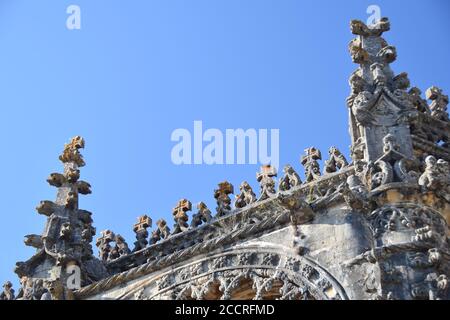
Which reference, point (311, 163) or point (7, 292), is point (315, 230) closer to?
point (311, 163)

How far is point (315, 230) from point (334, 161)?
221 cm

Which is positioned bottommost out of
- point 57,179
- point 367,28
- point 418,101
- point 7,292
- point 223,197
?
point 7,292

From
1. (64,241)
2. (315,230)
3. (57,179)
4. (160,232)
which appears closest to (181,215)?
(160,232)

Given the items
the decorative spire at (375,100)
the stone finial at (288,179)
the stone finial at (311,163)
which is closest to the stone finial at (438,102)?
the decorative spire at (375,100)

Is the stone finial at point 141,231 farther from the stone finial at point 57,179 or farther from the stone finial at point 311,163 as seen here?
the stone finial at point 311,163

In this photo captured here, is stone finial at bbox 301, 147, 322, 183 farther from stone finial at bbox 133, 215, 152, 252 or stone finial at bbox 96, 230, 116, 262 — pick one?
stone finial at bbox 96, 230, 116, 262

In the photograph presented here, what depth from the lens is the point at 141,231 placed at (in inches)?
979

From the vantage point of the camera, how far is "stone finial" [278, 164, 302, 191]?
907 inches

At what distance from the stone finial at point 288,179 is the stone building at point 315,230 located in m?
0.02

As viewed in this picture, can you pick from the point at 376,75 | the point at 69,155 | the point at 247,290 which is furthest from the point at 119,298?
the point at 376,75

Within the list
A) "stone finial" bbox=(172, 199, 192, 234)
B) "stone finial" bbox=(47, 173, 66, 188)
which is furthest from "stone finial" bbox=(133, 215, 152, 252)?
"stone finial" bbox=(47, 173, 66, 188)

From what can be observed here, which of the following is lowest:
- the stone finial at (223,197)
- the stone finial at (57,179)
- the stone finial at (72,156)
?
the stone finial at (223,197)

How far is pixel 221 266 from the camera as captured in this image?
21781 mm

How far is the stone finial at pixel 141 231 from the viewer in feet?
80.4
